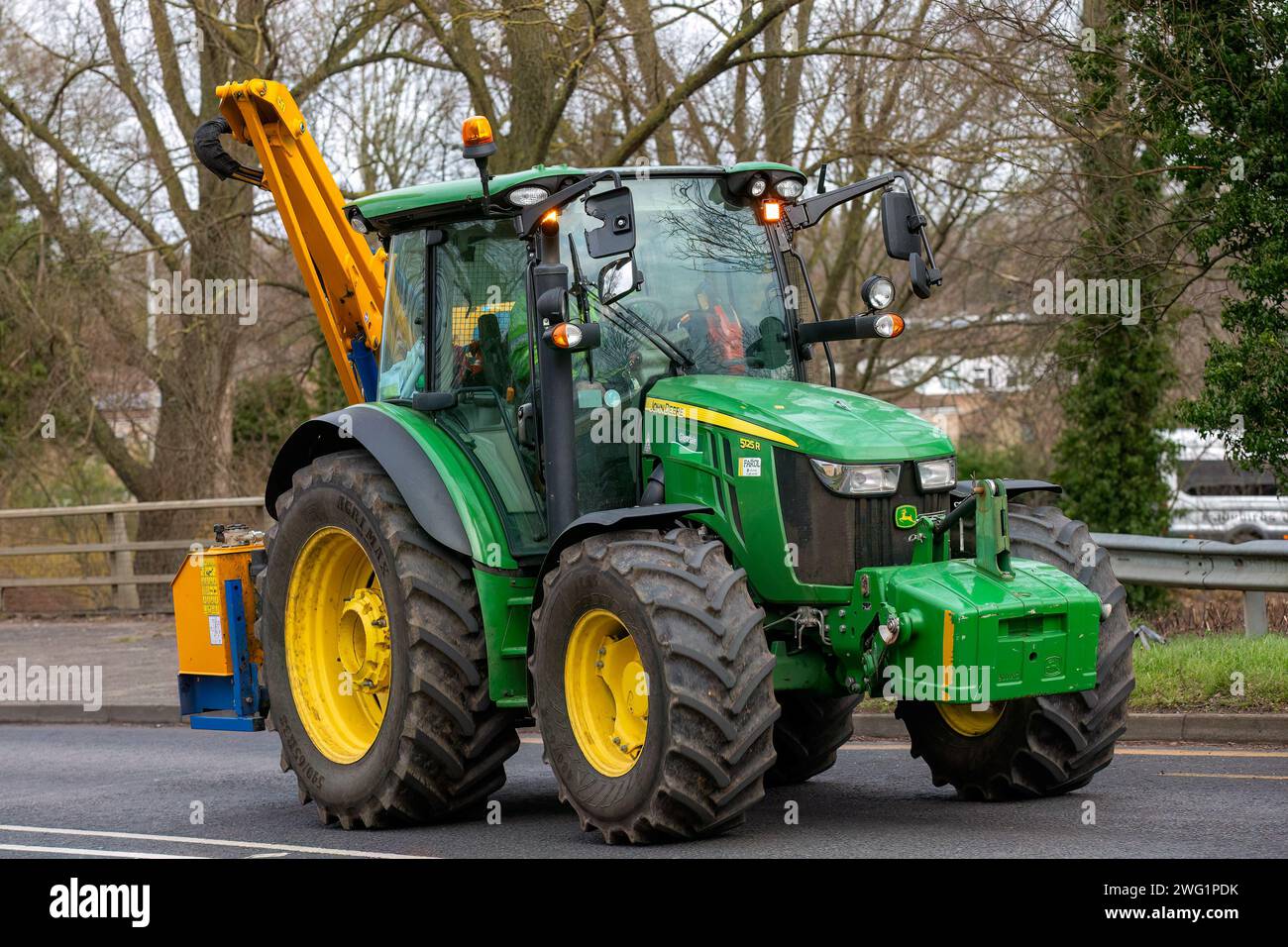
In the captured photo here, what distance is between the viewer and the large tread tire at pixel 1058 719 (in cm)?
782

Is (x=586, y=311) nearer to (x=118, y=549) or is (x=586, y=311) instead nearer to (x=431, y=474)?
(x=431, y=474)

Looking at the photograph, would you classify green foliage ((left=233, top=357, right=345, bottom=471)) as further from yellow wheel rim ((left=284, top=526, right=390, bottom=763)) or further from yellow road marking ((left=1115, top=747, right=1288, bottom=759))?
yellow road marking ((left=1115, top=747, right=1288, bottom=759))

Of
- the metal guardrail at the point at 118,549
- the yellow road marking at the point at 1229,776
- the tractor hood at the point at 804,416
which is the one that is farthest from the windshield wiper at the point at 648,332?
the metal guardrail at the point at 118,549

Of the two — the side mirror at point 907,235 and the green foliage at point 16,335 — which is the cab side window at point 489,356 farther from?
the green foliage at point 16,335

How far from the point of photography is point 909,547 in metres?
7.67

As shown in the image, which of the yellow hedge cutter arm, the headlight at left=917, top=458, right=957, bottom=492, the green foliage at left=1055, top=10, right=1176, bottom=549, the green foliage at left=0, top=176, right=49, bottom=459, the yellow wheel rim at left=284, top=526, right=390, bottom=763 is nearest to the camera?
the headlight at left=917, top=458, right=957, bottom=492

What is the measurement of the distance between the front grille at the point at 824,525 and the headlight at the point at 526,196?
165 centimetres

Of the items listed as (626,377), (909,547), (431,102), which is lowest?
(909,547)

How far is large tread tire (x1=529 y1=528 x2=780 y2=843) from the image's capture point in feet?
22.4

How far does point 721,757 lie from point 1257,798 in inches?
115

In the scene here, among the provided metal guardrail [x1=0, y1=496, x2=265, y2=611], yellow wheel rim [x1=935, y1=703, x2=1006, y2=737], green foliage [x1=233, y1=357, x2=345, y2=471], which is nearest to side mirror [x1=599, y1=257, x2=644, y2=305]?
yellow wheel rim [x1=935, y1=703, x2=1006, y2=737]

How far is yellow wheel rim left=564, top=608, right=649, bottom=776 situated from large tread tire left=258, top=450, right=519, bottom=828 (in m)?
0.69
